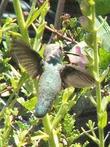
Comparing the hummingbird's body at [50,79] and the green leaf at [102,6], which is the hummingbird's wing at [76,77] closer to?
the hummingbird's body at [50,79]

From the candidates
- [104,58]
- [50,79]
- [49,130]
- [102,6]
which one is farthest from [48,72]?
[102,6]

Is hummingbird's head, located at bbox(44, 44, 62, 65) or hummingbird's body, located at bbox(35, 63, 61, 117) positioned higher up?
hummingbird's head, located at bbox(44, 44, 62, 65)

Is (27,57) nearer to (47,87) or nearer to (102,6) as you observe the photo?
(47,87)

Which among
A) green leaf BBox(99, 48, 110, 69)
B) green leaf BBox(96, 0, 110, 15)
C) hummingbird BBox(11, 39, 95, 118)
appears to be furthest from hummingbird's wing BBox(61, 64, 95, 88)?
green leaf BBox(96, 0, 110, 15)

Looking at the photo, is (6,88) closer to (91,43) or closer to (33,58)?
(33,58)

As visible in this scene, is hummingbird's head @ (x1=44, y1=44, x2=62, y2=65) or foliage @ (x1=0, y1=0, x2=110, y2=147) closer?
foliage @ (x1=0, y1=0, x2=110, y2=147)

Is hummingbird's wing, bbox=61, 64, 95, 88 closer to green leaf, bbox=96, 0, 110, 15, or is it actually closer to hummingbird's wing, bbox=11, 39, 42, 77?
hummingbird's wing, bbox=11, 39, 42, 77

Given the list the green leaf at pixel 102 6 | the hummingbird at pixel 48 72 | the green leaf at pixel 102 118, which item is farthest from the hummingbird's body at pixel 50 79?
the green leaf at pixel 102 6
